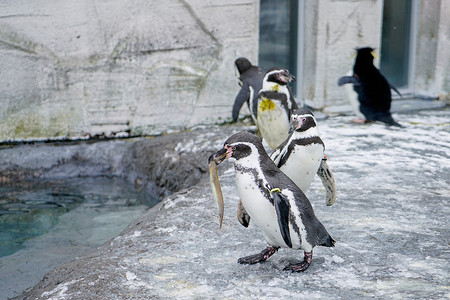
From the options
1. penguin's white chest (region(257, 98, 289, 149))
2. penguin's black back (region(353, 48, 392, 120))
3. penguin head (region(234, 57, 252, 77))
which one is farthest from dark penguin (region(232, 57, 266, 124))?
penguin's black back (region(353, 48, 392, 120))

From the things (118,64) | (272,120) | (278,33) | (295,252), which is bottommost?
(295,252)

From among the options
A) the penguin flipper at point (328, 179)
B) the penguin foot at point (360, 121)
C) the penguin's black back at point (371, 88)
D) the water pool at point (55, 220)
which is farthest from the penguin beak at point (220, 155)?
the penguin foot at point (360, 121)

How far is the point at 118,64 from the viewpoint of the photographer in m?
5.33

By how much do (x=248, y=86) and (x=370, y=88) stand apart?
4.24ft

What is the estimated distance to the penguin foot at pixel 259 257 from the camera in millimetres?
2621

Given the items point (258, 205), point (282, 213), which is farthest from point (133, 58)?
point (282, 213)

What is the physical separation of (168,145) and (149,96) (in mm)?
677

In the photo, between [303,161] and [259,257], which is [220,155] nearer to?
[259,257]

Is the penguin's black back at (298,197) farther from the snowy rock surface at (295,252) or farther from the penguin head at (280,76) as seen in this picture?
the penguin head at (280,76)

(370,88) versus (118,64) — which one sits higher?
(118,64)

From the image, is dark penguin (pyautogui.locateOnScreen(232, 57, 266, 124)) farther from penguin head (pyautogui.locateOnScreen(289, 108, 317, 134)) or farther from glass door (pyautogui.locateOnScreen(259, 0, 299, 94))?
penguin head (pyautogui.locateOnScreen(289, 108, 317, 134))

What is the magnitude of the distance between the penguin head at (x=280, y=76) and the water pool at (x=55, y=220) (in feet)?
4.54

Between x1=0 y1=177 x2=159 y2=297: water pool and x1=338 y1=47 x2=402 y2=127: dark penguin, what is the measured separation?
2.07 meters

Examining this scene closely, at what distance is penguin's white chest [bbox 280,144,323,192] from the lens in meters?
2.91
